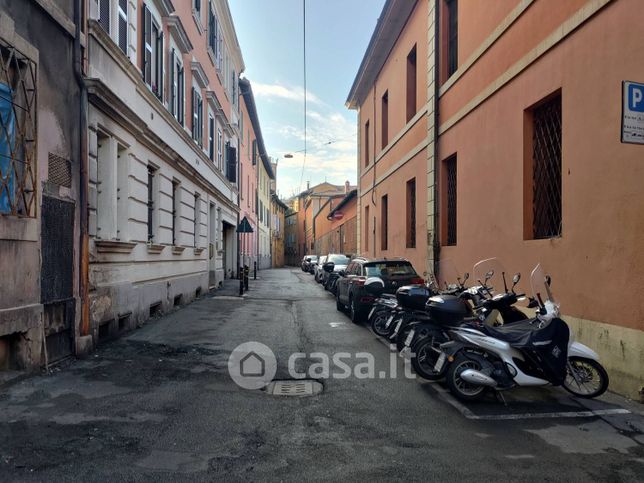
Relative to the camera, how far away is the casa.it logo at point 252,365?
6.15 metres

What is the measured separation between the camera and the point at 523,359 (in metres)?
5.32

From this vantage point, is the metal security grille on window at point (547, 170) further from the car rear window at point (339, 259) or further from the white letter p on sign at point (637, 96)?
the car rear window at point (339, 259)

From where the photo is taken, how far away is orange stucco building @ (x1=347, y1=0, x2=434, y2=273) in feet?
44.5

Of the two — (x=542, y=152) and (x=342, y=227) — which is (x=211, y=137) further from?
(x=342, y=227)

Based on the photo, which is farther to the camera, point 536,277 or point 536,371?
point 536,277

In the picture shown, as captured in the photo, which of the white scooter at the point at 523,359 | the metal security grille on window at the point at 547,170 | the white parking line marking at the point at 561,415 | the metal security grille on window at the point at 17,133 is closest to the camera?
the white parking line marking at the point at 561,415

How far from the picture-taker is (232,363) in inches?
278

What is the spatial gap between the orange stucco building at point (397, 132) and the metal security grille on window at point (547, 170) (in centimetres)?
470

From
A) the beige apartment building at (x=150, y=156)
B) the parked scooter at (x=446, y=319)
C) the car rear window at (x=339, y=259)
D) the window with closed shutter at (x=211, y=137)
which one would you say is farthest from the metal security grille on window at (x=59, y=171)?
the car rear window at (x=339, y=259)

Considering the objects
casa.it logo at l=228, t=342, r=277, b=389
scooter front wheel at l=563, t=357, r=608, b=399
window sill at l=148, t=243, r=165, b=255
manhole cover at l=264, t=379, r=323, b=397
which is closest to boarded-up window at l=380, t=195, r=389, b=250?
window sill at l=148, t=243, r=165, b=255

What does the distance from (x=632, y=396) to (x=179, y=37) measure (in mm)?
12456

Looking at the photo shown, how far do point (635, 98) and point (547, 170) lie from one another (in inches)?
133

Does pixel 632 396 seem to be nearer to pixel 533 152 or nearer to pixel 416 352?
pixel 416 352

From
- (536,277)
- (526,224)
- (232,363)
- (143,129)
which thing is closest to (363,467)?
(536,277)
